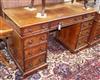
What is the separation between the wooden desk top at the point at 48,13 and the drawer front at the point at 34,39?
0.57ft

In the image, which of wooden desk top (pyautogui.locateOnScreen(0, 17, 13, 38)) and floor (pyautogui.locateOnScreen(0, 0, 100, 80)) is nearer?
wooden desk top (pyautogui.locateOnScreen(0, 17, 13, 38))

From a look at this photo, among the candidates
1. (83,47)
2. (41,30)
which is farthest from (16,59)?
(83,47)

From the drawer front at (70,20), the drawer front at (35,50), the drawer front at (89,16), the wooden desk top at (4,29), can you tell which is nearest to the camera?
the wooden desk top at (4,29)

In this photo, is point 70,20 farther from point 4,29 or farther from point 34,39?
point 4,29

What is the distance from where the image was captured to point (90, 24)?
7.30 feet

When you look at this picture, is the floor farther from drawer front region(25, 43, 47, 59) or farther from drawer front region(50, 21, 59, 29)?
drawer front region(50, 21, 59, 29)

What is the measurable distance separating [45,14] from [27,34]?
1.31 ft

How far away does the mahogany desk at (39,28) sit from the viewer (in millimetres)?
1503

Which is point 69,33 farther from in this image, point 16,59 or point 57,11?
point 16,59

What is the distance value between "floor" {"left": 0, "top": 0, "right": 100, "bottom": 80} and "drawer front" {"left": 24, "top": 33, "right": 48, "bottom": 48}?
474 mm

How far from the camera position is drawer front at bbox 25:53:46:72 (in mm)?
1712

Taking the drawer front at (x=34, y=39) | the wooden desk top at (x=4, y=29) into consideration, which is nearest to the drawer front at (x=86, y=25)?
the drawer front at (x=34, y=39)

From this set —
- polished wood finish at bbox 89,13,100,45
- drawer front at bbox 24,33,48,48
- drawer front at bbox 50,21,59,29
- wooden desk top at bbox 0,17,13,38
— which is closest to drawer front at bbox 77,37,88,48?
polished wood finish at bbox 89,13,100,45

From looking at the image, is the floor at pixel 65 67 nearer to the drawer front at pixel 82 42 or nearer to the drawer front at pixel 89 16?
the drawer front at pixel 82 42
